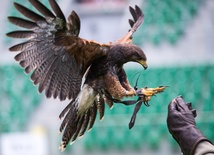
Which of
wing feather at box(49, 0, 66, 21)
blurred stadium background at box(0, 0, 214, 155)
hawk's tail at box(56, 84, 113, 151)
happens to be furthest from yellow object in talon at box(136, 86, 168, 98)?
blurred stadium background at box(0, 0, 214, 155)

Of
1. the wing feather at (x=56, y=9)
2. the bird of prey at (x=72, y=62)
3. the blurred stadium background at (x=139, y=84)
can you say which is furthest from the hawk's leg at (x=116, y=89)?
the blurred stadium background at (x=139, y=84)

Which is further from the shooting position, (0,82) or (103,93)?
(0,82)

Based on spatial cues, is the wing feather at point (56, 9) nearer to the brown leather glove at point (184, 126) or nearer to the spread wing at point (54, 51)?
the spread wing at point (54, 51)

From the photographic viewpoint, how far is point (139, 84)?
6449mm

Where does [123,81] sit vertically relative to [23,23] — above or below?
below

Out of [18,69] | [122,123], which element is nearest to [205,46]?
[122,123]

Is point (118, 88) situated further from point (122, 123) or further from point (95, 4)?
point (95, 4)

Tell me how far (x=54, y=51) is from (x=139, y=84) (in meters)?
4.35

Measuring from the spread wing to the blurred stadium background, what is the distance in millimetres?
4174

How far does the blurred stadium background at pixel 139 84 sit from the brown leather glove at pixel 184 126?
15.5 ft

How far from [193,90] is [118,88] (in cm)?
466

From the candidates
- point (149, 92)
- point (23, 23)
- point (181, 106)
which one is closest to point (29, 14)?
point (23, 23)

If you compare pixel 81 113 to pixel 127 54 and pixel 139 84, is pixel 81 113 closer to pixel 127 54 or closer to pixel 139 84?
pixel 127 54

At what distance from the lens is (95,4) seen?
7.06m
